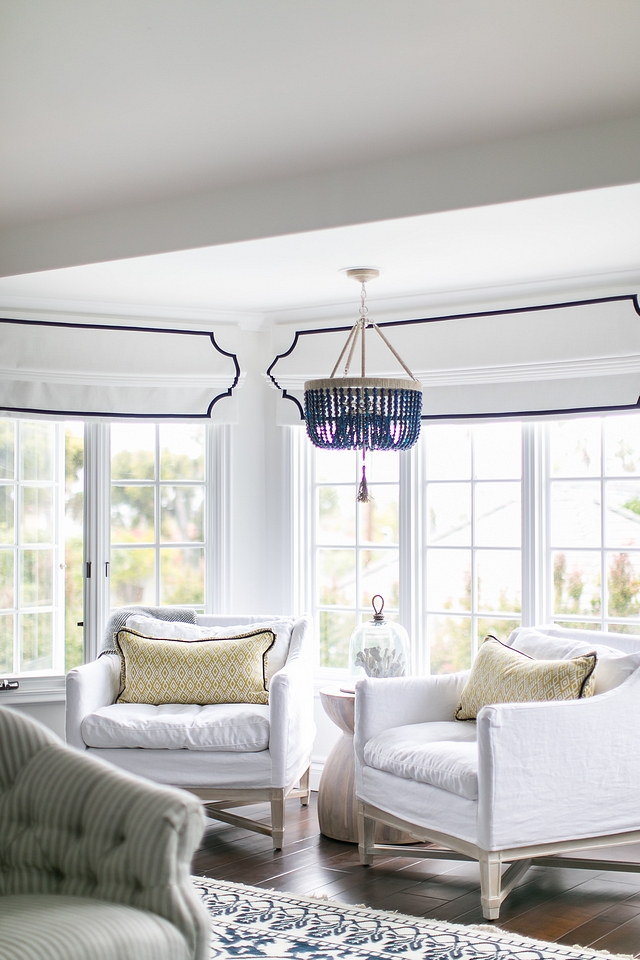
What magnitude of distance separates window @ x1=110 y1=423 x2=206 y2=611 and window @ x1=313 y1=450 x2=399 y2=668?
0.63 metres

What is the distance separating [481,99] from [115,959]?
2289mm

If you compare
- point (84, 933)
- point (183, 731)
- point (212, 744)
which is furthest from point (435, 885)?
point (84, 933)

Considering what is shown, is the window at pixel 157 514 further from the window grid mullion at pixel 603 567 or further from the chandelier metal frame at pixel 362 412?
the window grid mullion at pixel 603 567

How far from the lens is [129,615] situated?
4.32 meters

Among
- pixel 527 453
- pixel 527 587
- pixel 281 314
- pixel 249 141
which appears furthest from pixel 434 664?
pixel 249 141

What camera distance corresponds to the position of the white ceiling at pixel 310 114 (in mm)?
2205

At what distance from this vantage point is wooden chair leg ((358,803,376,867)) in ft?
A: 11.6

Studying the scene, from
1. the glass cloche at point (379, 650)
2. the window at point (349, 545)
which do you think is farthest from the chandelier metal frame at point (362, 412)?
the window at point (349, 545)

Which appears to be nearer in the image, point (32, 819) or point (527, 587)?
point (32, 819)

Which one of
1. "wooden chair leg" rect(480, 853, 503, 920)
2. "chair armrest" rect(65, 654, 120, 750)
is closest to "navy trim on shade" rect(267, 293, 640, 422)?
"chair armrest" rect(65, 654, 120, 750)

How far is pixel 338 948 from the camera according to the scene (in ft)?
9.09

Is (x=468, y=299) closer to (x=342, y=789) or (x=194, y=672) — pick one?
(x=194, y=672)

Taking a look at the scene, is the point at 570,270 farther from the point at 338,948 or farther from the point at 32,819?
the point at 32,819

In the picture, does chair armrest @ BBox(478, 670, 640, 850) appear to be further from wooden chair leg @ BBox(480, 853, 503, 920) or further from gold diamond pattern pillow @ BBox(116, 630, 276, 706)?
gold diamond pattern pillow @ BBox(116, 630, 276, 706)
